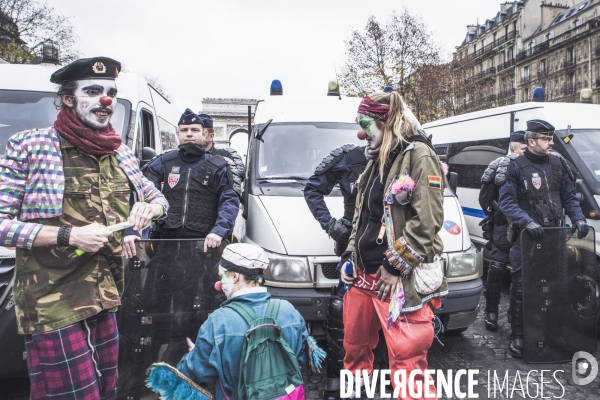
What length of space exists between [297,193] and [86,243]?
263 centimetres

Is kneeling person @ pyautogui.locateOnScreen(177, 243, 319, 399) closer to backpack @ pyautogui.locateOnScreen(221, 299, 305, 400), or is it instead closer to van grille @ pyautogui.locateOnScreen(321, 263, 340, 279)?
backpack @ pyautogui.locateOnScreen(221, 299, 305, 400)

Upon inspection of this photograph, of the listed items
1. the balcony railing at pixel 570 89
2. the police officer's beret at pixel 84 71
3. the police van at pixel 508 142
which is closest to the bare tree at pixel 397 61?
the police van at pixel 508 142

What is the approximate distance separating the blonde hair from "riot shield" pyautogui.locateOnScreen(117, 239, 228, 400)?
144cm

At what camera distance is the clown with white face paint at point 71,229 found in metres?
2.02

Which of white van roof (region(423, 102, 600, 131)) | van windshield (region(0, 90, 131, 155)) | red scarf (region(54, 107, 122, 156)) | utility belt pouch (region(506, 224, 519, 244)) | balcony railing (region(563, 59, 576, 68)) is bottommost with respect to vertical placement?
utility belt pouch (region(506, 224, 519, 244))

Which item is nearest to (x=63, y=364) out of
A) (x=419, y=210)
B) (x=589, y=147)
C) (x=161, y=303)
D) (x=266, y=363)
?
Answer: (x=266, y=363)

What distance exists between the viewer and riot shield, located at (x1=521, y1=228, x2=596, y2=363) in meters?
4.10

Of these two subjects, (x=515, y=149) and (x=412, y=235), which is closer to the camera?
(x=412, y=235)

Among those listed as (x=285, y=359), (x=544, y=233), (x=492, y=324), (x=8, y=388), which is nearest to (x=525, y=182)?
(x=544, y=233)

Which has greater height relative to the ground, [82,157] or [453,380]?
[82,157]

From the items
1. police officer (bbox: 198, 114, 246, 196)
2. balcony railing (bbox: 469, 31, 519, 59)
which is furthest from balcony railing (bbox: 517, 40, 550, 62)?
police officer (bbox: 198, 114, 246, 196)

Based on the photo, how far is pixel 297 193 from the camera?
14.6 feet

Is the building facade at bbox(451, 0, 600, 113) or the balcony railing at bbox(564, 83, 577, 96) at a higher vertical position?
the building facade at bbox(451, 0, 600, 113)

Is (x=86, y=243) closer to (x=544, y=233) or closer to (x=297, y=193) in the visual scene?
(x=297, y=193)
